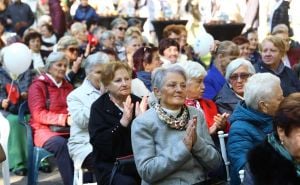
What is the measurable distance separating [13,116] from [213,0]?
377 inches

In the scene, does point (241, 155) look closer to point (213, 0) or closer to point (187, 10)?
point (213, 0)

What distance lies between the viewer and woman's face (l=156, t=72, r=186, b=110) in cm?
462

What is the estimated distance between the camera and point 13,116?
309 inches

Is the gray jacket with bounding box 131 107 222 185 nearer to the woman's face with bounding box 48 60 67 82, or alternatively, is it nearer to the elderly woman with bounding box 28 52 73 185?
the elderly woman with bounding box 28 52 73 185

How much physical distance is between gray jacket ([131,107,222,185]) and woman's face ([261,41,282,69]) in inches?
103

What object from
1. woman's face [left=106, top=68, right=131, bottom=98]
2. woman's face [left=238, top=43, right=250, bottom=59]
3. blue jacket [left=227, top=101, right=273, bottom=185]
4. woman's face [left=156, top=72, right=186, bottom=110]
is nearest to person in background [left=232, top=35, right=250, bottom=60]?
woman's face [left=238, top=43, right=250, bottom=59]

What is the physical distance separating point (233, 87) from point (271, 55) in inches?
42.9

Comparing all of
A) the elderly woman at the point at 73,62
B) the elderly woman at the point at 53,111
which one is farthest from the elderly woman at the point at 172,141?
the elderly woman at the point at 73,62

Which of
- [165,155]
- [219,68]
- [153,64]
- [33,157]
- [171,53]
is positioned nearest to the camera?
[165,155]

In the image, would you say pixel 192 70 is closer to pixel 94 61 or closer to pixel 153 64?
pixel 94 61

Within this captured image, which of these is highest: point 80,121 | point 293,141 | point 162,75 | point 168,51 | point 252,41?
point 162,75

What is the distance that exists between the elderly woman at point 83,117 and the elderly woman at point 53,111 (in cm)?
35

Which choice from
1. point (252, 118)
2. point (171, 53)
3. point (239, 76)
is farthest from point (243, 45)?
point (252, 118)

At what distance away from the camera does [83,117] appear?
6.08 m
